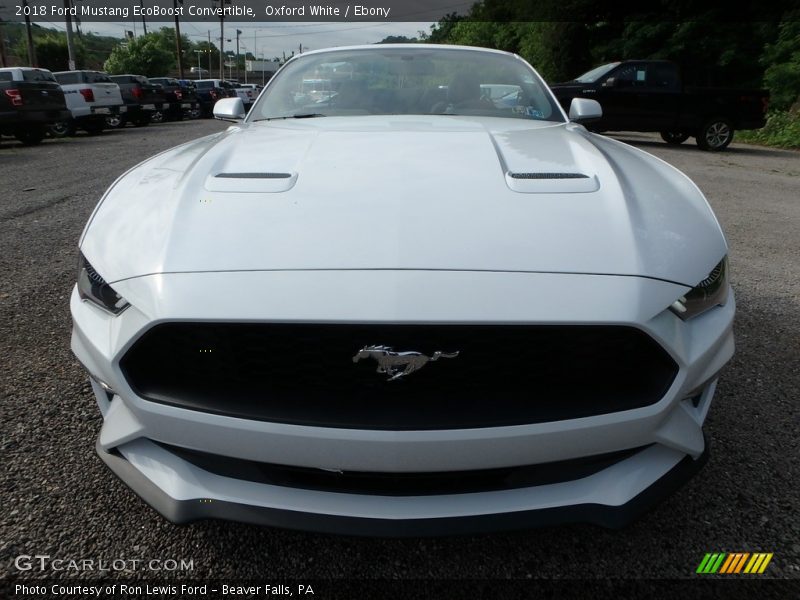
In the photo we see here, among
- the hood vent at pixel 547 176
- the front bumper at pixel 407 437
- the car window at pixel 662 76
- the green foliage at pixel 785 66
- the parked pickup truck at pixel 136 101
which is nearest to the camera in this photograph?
the front bumper at pixel 407 437

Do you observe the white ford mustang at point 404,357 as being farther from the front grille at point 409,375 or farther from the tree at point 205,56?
the tree at point 205,56

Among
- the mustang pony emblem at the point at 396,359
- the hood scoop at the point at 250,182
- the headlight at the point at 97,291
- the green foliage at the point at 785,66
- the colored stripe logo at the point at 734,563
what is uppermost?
the green foliage at the point at 785,66

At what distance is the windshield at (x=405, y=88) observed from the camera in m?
2.72

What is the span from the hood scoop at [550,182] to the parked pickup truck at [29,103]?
43.0 ft

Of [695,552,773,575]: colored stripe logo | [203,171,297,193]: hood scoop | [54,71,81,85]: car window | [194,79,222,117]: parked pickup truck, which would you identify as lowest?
[194,79,222,117]: parked pickup truck

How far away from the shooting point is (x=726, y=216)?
19.5ft

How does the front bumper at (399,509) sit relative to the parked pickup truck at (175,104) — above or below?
above

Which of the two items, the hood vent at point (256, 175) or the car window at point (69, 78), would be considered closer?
the hood vent at point (256, 175)

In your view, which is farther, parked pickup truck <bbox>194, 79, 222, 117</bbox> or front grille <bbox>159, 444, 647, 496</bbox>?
parked pickup truck <bbox>194, 79, 222, 117</bbox>

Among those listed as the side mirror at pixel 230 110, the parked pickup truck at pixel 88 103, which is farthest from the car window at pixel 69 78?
the side mirror at pixel 230 110

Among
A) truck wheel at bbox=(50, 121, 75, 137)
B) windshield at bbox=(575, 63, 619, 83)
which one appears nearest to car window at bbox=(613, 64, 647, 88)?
windshield at bbox=(575, 63, 619, 83)

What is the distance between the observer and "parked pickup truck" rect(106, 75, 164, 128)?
16984 mm

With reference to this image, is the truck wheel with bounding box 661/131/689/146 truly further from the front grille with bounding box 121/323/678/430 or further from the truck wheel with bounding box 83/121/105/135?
the truck wheel with bounding box 83/121/105/135

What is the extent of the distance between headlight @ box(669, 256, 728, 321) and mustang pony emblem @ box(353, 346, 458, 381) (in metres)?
0.57
